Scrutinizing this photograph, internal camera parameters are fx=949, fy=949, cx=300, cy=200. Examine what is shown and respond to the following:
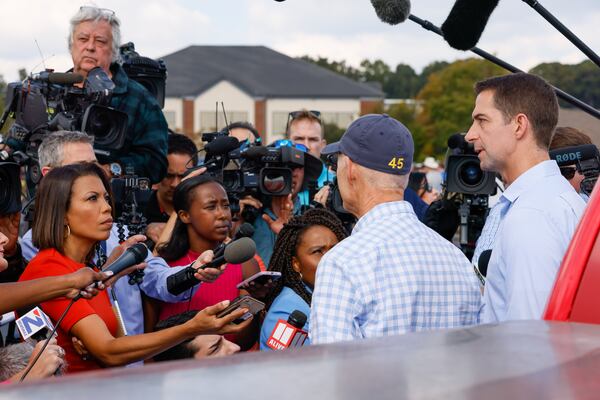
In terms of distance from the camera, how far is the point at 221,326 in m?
3.76

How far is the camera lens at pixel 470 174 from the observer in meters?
6.43

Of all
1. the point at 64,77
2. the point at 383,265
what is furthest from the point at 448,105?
the point at 383,265

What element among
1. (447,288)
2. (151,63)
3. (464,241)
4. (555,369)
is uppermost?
(151,63)

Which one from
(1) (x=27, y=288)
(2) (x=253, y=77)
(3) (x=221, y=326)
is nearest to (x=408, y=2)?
(3) (x=221, y=326)

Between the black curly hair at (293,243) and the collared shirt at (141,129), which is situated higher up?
the collared shirt at (141,129)

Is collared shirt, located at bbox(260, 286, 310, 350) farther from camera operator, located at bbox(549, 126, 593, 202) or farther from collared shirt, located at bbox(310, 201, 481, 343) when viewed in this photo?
camera operator, located at bbox(549, 126, 593, 202)

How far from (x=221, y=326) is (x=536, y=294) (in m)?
1.27

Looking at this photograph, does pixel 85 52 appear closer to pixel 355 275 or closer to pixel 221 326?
pixel 221 326

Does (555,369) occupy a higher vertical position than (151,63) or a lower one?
lower

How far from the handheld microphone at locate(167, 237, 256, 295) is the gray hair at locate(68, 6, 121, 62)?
233 centimetres

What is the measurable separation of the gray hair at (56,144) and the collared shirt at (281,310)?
1.38m

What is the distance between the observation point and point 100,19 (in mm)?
6270

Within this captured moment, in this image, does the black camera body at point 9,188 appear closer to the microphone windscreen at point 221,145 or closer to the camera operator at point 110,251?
the camera operator at point 110,251

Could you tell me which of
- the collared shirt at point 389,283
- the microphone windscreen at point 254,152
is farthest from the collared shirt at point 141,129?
the collared shirt at point 389,283
